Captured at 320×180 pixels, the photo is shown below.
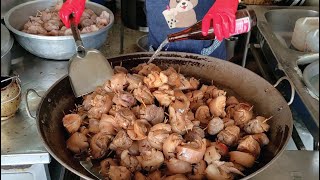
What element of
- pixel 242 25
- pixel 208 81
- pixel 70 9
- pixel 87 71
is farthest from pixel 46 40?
pixel 242 25

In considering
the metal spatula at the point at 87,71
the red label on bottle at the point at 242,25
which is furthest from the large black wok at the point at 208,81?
the red label on bottle at the point at 242,25

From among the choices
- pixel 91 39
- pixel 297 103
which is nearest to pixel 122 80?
pixel 91 39

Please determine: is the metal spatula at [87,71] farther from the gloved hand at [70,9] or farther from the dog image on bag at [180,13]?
the dog image on bag at [180,13]

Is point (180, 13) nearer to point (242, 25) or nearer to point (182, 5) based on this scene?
point (182, 5)

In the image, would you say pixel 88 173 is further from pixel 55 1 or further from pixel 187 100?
pixel 55 1

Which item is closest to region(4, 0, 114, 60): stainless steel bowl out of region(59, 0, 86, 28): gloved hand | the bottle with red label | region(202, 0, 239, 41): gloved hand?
region(59, 0, 86, 28): gloved hand

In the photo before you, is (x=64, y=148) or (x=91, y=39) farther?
(x=91, y=39)

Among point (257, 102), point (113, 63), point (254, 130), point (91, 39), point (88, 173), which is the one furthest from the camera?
point (91, 39)
